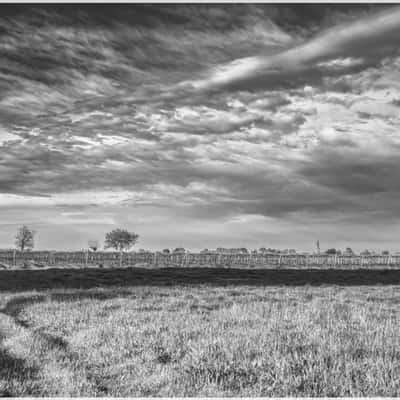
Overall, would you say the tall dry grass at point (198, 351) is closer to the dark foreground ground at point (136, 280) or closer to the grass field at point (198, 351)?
the grass field at point (198, 351)

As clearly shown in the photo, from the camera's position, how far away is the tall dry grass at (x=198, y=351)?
22.5 feet

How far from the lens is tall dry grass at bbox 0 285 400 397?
22.5 ft

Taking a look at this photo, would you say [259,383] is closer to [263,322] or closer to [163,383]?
[163,383]

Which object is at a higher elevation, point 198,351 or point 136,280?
point 198,351

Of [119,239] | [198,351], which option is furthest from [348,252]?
[198,351]

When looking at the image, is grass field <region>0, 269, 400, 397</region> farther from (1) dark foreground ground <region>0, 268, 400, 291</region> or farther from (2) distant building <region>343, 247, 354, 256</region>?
(2) distant building <region>343, 247, 354, 256</region>

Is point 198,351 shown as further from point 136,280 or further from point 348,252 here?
point 348,252

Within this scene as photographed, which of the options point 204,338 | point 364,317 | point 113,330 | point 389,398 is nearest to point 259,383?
point 389,398

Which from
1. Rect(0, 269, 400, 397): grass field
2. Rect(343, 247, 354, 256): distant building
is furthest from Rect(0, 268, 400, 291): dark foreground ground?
Rect(343, 247, 354, 256): distant building

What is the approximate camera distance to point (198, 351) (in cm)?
864

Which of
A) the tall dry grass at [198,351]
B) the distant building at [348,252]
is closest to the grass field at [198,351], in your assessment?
the tall dry grass at [198,351]

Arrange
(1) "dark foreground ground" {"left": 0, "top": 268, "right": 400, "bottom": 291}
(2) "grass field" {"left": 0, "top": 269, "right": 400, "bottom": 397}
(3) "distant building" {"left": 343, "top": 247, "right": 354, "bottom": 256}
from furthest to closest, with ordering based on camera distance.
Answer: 1. (3) "distant building" {"left": 343, "top": 247, "right": 354, "bottom": 256}
2. (1) "dark foreground ground" {"left": 0, "top": 268, "right": 400, "bottom": 291}
3. (2) "grass field" {"left": 0, "top": 269, "right": 400, "bottom": 397}

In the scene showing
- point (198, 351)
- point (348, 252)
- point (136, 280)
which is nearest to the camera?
point (198, 351)

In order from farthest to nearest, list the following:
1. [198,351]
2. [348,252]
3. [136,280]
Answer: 1. [348,252]
2. [136,280]
3. [198,351]
